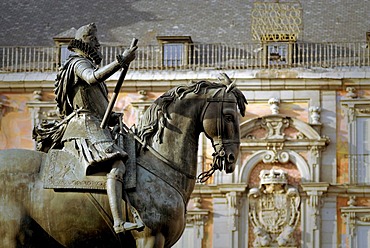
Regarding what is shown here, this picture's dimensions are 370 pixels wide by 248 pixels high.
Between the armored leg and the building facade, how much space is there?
2467cm

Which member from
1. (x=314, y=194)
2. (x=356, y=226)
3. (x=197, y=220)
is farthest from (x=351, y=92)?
(x=197, y=220)

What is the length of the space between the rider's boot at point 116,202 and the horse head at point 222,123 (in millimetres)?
1094

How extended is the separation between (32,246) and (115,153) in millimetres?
1238

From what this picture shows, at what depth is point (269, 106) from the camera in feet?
133

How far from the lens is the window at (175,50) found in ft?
136

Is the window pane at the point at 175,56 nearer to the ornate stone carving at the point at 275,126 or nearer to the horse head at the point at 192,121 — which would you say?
the ornate stone carving at the point at 275,126

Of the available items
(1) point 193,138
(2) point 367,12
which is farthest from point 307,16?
(1) point 193,138

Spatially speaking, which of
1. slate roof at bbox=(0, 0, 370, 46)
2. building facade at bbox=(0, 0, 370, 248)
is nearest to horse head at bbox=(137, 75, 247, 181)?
building facade at bbox=(0, 0, 370, 248)

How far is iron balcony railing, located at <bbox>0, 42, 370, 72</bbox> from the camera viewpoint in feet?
135

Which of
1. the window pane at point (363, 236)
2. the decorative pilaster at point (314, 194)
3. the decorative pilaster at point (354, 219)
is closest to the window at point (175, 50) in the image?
the decorative pilaster at point (314, 194)

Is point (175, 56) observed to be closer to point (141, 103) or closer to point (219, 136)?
point (141, 103)

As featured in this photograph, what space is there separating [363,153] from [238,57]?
14.1 feet

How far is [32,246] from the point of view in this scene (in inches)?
593

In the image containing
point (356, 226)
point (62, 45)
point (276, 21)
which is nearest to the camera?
point (356, 226)
